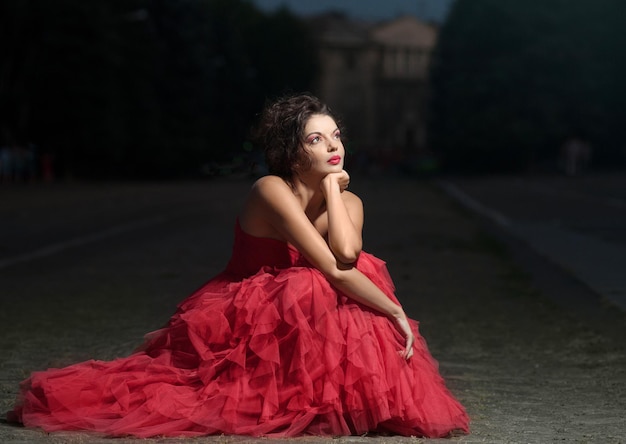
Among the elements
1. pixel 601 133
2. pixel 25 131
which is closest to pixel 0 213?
pixel 25 131

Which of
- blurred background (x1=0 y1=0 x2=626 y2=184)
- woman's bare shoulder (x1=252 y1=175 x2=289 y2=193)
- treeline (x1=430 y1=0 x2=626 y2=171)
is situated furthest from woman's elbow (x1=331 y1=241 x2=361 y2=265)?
treeline (x1=430 y1=0 x2=626 y2=171)

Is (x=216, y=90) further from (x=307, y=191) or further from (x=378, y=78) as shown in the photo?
(x=307, y=191)

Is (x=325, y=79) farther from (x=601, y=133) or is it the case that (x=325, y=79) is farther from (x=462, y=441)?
(x=462, y=441)

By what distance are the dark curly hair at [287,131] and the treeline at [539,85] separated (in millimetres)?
78893

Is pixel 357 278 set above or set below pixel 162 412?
above

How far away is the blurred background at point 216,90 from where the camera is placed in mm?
61375

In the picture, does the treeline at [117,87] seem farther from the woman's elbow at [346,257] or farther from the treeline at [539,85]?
the woman's elbow at [346,257]

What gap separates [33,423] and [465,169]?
8504 cm

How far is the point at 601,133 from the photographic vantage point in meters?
85.4

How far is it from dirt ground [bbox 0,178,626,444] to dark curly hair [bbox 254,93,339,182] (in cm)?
114

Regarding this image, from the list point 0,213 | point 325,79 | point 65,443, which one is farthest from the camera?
point 325,79

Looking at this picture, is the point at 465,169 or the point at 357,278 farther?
the point at 465,169

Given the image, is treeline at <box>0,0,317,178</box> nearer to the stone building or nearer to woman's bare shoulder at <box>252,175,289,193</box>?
woman's bare shoulder at <box>252,175,289,193</box>

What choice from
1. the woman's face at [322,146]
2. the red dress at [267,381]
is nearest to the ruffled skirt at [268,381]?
the red dress at [267,381]
